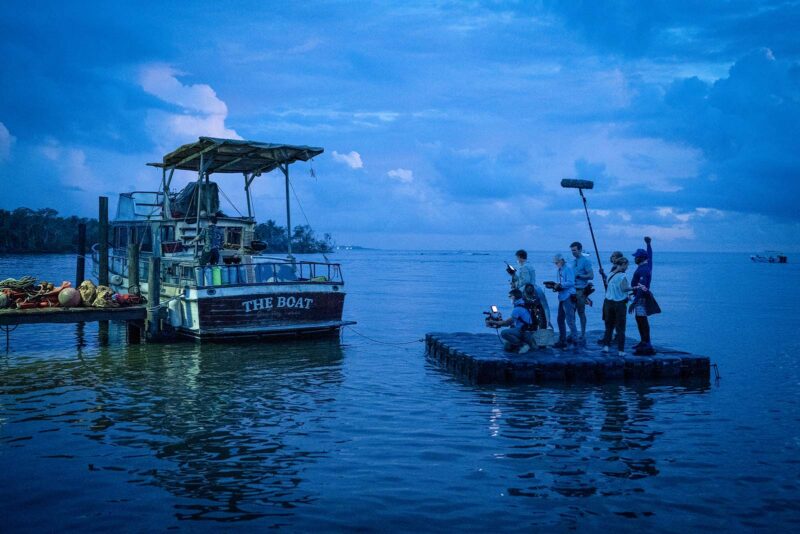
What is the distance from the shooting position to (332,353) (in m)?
21.4

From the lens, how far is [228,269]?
71.2 ft

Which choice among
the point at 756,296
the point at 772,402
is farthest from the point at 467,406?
the point at 756,296

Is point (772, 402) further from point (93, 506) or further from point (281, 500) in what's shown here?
point (93, 506)

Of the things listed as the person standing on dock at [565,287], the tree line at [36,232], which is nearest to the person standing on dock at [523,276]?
the person standing on dock at [565,287]

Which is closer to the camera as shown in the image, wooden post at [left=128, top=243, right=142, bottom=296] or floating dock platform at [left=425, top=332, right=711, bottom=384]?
floating dock platform at [left=425, top=332, right=711, bottom=384]

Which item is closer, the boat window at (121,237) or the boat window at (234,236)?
the boat window at (234,236)

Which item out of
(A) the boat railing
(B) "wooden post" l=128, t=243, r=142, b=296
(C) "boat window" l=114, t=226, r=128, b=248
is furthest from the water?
(C) "boat window" l=114, t=226, r=128, b=248

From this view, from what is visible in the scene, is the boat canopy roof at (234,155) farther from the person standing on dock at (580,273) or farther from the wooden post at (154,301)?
the person standing on dock at (580,273)

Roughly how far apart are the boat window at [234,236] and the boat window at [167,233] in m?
2.49

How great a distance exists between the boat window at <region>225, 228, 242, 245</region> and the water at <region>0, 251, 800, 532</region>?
22.1ft

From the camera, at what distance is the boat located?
21438 mm

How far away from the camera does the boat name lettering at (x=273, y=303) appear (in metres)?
21.6

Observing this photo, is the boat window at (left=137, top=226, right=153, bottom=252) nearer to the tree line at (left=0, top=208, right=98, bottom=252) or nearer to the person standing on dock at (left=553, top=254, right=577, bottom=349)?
the person standing on dock at (left=553, top=254, right=577, bottom=349)

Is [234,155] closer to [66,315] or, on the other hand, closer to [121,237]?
[66,315]
